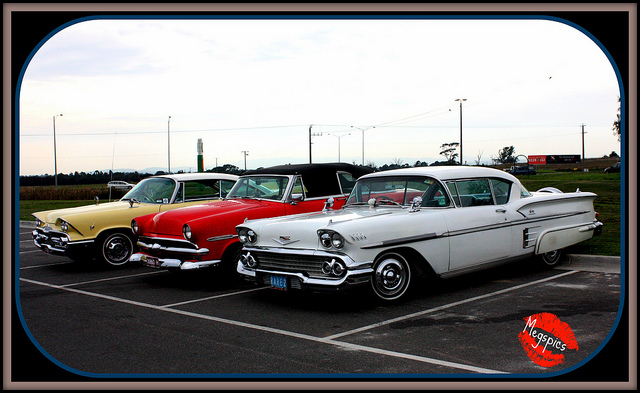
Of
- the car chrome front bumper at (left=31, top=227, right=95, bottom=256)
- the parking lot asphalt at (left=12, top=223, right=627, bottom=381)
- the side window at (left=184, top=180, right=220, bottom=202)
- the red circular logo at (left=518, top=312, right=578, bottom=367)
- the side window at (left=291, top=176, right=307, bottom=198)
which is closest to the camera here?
the parking lot asphalt at (left=12, top=223, right=627, bottom=381)

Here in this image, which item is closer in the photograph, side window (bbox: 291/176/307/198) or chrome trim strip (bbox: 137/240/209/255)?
chrome trim strip (bbox: 137/240/209/255)

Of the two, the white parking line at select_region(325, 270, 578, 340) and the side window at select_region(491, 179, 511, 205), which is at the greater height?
the side window at select_region(491, 179, 511, 205)

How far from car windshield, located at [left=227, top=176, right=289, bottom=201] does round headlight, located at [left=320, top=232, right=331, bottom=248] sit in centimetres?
298

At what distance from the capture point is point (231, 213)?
835 cm

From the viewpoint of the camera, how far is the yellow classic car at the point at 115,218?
9797 mm

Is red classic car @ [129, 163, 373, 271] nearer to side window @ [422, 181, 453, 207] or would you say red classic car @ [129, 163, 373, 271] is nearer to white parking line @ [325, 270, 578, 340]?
side window @ [422, 181, 453, 207]

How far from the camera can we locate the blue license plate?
6477 millimetres

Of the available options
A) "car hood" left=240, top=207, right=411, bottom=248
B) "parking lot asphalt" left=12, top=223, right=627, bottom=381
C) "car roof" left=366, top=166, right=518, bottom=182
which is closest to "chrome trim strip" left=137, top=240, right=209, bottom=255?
"parking lot asphalt" left=12, top=223, right=627, bottom=381

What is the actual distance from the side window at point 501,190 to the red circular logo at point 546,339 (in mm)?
2475

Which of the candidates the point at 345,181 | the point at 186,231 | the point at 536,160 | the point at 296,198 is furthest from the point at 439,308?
the point at 536,160

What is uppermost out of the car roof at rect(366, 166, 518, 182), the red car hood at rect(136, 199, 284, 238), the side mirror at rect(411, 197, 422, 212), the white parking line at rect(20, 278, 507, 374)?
the car roof at rect(366, 166, 518, 182)

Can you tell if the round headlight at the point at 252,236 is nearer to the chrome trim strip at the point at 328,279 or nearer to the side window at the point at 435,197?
the chrome trim strip at the point at 328,279
